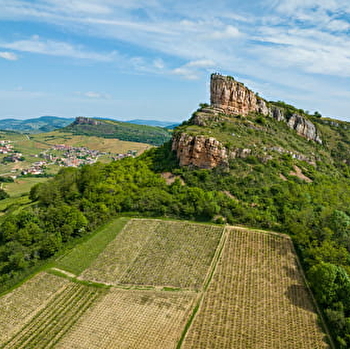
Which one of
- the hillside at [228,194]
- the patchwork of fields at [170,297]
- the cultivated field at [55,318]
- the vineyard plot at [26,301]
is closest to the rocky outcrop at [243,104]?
the hillside at [228,194]

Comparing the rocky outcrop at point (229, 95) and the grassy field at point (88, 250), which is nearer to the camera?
the grassy field at point (88, 250)

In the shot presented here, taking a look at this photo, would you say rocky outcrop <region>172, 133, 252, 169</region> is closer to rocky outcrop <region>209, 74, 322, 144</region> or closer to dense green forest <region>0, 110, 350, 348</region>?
dense green forest <region>0, 110, 350, 348</region>

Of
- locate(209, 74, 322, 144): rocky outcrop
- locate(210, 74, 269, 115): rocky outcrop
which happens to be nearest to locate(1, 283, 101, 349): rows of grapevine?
locate(209, 74, 322, 144): rocky outcrop

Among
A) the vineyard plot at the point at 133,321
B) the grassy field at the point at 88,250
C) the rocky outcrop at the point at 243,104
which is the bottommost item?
the vineyard plot at the point at 133,321

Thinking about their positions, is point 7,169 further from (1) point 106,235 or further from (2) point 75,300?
(2) point 75,300

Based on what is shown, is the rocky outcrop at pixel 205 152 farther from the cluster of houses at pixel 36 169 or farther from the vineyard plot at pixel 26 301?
the cluster of houses at pixel 36 169

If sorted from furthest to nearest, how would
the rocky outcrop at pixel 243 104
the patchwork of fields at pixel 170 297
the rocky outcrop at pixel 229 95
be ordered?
the rocky outcrop at pixel 243 104 → the rocky outcrop at pixel 229 95 → the patchwork of fields at pixel 170 297
